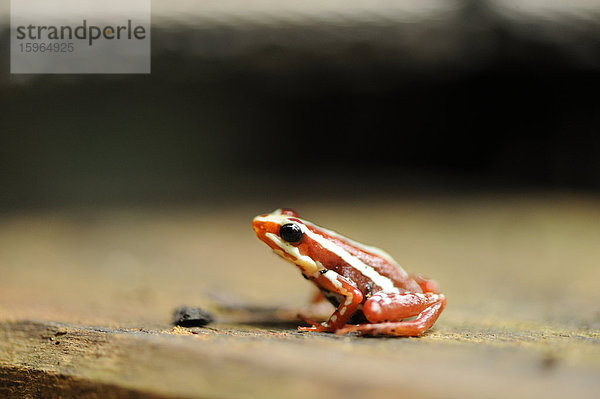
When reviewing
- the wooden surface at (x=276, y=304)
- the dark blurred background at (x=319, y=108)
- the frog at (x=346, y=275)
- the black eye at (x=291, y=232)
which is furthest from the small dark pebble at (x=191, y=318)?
the dark blurred background at (x=319, y=108)

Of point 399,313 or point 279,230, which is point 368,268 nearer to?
point 399,313

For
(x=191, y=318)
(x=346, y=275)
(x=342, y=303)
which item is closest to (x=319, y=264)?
(x=346, y=275)

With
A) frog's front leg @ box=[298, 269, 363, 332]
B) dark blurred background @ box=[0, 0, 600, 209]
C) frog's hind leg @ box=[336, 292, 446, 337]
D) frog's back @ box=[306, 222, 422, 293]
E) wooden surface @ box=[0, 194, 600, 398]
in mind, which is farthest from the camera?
dark blurred background @ box=[0, 0, 600, 209]

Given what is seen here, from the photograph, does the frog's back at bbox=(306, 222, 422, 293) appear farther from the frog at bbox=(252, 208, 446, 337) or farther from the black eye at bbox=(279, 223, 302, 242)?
the black eye at bbox=(279, 223, 302, 242)

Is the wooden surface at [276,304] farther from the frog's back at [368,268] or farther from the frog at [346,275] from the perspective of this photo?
the frog's back at [368,268]

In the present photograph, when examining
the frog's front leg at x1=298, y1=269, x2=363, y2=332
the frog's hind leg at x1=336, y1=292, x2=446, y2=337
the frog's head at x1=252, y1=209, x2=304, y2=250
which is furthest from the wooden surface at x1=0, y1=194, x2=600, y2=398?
the frog's head at x1=252, y1=209, x2=304, y2=250

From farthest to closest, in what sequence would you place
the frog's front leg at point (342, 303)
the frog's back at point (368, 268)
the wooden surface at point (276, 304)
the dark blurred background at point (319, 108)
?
the dark blurred background at point (319, 108), the frog's back at point (368, 268), the frog's front leg at point (342, 303), the wooden surface at point (276, 304)
